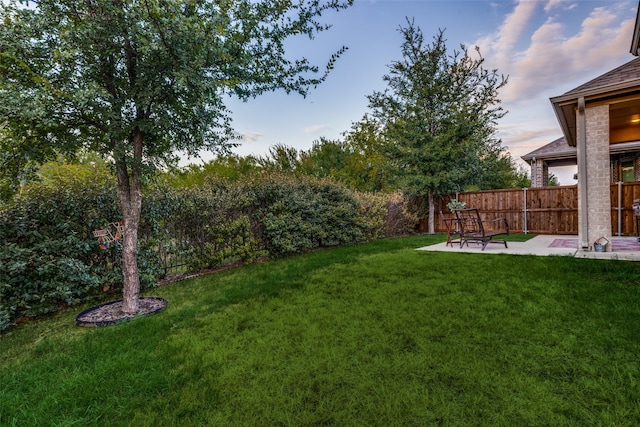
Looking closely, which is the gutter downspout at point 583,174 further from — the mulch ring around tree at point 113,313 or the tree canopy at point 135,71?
the mulch ring around tree at point 113,313

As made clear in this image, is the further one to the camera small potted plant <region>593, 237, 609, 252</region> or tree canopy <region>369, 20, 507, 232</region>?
tree canopy <region>369, 20, 507, 232</region>

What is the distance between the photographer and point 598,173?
17.6 feet

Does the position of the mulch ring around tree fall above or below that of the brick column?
below

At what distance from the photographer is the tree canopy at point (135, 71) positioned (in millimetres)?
2783

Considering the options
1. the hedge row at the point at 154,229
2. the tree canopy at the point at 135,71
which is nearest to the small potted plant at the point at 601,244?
the hedge row at the point at 154,229

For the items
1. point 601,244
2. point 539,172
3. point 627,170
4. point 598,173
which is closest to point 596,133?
point 598,173

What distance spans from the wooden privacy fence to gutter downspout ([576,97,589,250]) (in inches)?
201

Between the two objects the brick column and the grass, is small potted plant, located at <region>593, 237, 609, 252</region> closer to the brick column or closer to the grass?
the grass

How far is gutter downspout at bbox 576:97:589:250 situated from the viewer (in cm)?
550

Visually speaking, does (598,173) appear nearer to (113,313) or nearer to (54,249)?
(113,313)

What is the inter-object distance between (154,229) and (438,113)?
1158 centimetres

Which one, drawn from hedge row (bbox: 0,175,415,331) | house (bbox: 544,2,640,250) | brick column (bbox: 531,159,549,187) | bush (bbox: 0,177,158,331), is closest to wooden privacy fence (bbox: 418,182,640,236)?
brick column (bbox: 531,159,549,187)

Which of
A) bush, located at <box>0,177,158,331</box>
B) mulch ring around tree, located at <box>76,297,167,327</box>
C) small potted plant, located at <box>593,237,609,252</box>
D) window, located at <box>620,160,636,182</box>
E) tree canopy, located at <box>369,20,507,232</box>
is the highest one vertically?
tree canopy, located at <box>369,20,507,232</box>

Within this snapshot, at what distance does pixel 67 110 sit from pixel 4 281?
2153 mm
